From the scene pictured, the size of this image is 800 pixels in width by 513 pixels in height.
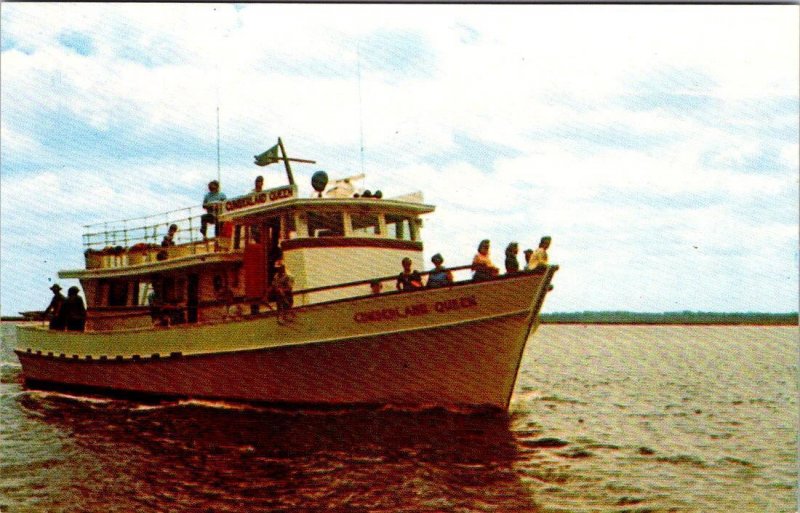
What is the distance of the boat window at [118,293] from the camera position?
69.3 feet

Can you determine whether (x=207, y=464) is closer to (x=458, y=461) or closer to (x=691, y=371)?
(x=458, y=461)

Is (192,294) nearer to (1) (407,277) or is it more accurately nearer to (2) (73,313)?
(2) (73,313)

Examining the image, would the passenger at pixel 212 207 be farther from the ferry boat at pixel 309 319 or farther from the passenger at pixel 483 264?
the passenger at pixel 483 264

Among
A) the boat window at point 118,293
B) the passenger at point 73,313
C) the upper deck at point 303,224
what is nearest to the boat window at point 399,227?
the upper deck at point 303,224

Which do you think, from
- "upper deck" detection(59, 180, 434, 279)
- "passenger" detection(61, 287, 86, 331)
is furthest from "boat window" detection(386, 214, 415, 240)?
"passenger" detection(61, 287, 86, 331)

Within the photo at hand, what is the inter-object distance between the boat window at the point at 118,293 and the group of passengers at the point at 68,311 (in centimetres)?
93

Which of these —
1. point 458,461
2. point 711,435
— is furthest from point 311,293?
point 711,435

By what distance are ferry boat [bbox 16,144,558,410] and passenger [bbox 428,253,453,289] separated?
0.18m

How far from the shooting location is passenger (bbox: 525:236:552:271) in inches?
543

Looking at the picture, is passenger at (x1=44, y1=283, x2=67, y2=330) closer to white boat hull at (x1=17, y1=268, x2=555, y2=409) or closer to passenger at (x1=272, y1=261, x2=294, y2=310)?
white boat hull at (x1=17, y1=268, x2=555, y2=409)

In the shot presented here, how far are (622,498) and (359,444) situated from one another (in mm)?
4684

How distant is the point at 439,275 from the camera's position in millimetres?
14578

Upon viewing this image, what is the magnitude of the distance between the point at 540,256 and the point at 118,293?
13.2 m

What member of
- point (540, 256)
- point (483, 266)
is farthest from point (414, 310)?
point (540, 256)
